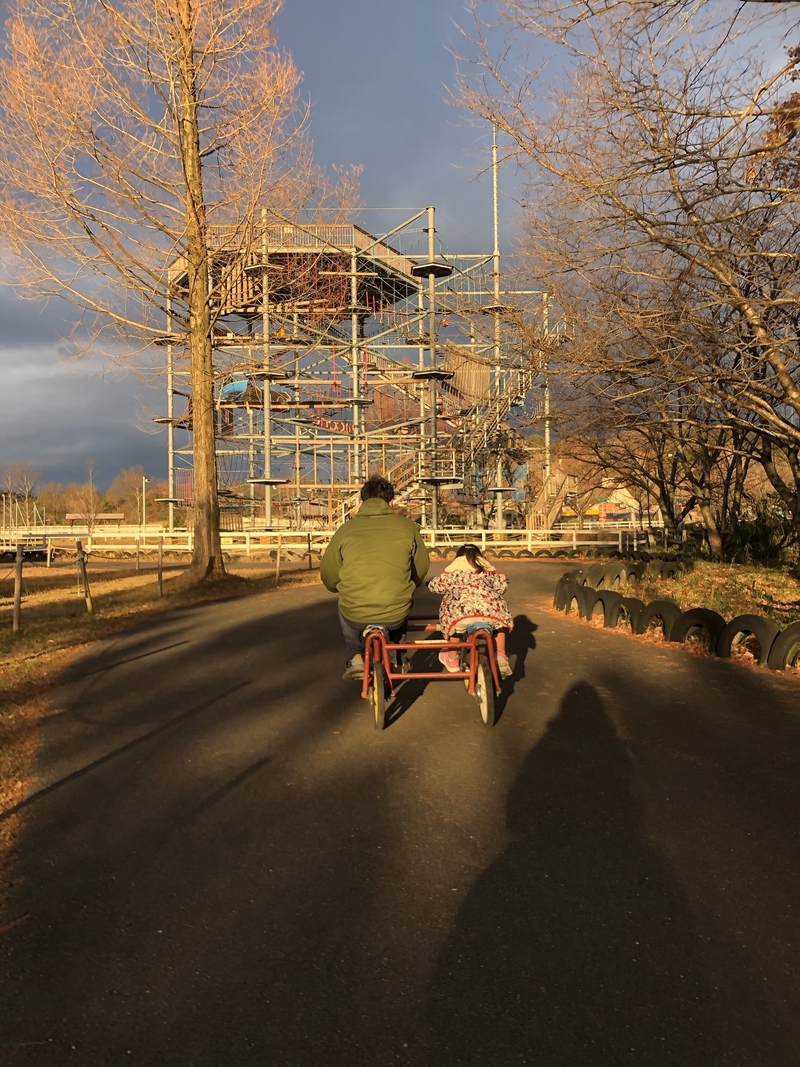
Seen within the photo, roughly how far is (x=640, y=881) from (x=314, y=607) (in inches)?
462

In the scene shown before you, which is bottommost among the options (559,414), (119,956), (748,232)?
(119,956)

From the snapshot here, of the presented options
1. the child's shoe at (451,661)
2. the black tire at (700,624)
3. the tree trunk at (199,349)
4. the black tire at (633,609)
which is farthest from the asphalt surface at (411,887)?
the tree trunk at (199,349)

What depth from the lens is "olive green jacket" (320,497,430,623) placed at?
707 centimetres

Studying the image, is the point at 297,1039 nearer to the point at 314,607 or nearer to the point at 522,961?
the point at 522,961

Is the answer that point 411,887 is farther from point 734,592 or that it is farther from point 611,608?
point 734,592

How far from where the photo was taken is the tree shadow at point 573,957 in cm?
287

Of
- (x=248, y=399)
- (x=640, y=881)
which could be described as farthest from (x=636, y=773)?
(x=248, y=399)

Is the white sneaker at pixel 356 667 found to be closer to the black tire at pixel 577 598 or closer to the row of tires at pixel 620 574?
the black tire at pixel 577 598

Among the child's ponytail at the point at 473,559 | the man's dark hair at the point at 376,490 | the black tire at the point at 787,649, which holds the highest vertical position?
the man's dark hair at the point at 376,490

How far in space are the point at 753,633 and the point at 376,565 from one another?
4.97 metres

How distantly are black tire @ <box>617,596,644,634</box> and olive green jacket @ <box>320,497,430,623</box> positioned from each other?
18.3ft

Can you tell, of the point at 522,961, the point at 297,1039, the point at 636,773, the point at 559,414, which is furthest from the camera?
the point at 559,414

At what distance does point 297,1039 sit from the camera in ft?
9.57

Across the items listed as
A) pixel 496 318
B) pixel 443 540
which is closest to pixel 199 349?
pixel 496 318
